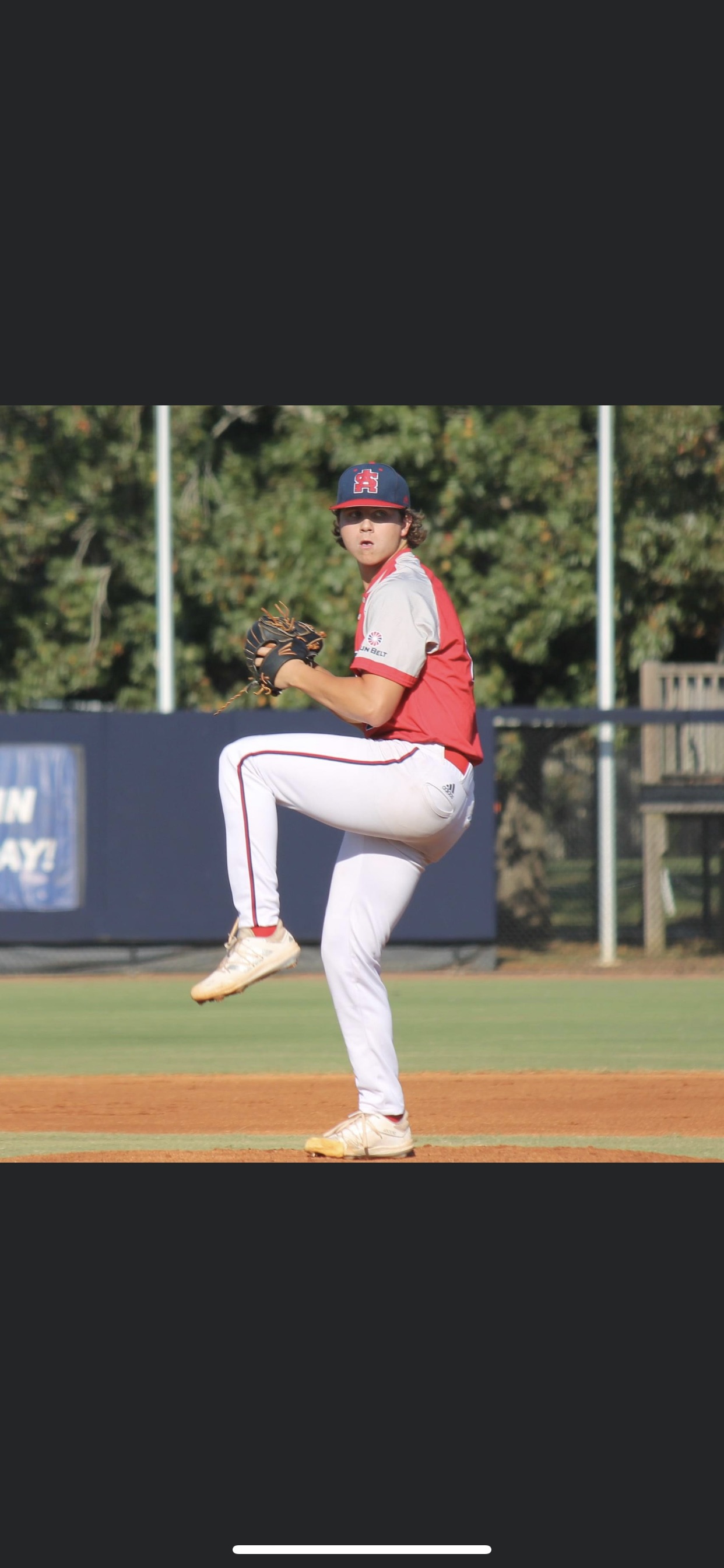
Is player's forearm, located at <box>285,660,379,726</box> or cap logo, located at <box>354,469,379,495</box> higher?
cap logo, located at <box>354,469,379,495</box>

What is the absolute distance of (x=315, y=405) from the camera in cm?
1725

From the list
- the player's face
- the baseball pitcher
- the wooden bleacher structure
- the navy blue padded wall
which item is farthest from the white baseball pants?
the wooden bleacher structure

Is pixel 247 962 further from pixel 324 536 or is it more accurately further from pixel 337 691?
pixel 324 536

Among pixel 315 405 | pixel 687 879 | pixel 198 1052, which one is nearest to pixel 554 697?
pixel 687 879

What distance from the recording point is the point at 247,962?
5.05 metres

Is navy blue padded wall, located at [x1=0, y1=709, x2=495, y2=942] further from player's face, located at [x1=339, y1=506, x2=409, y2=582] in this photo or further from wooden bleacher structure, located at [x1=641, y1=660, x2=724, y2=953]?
player's face, located at [x1=339, y1=506, x2=409, y2=582]

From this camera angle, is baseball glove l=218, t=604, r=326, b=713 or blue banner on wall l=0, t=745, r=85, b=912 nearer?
baseball glove l=218, t=604, r=326, b=713

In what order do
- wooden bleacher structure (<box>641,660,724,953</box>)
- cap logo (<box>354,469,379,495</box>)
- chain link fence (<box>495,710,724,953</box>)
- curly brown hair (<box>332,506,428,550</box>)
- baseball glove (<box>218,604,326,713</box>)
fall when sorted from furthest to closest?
1. chain link fence (<box>495,710,724,953</box>)
2. wooden bleacher structure (<box>641,660,724,953</box>)
3. curly brown hair (<box>332,506,428,550</box>)
4. cap logo (<box>354,469,379,495</box>)
5. baseball glove (<box>218,604,326,713</box>)

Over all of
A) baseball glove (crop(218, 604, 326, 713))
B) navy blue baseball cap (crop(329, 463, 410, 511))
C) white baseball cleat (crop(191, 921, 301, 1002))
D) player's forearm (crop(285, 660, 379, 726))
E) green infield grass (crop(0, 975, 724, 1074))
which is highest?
navy blue baseball cap (crop(329, 463, 410, 511))

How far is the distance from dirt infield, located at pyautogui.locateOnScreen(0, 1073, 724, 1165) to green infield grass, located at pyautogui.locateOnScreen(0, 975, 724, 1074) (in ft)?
1.67

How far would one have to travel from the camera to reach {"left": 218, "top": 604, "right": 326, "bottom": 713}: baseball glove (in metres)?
5.17

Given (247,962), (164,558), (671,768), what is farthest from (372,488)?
(671,768)

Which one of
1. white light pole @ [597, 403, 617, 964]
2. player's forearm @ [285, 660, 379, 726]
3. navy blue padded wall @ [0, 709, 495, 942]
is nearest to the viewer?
player's forearm @ [285, 660, 379, 726]

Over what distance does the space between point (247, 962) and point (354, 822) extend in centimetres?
54
